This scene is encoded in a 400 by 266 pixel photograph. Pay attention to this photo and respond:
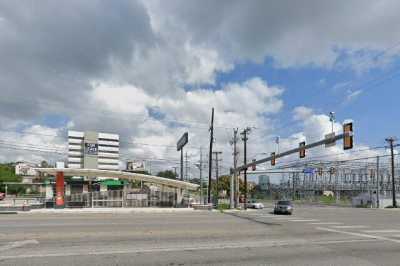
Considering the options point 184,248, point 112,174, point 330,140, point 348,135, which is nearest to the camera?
point 184,248

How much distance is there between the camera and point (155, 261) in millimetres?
10930

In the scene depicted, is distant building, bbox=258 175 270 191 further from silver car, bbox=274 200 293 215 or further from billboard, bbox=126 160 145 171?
silver car, bbox=274 200 293 215

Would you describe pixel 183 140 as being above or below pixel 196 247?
above

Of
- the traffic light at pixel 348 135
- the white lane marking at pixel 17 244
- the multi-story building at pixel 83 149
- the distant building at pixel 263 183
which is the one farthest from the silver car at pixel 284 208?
the distant building at pixel 263 183

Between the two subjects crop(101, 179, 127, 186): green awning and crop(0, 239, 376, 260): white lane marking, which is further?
crop(101, 179, 127, 186): green awning

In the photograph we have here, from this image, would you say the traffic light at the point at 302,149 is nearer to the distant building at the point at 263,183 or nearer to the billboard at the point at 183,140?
the billboard at the point at 183,140

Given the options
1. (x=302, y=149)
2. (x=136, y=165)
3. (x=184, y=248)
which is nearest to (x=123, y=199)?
(x=302, y=149)

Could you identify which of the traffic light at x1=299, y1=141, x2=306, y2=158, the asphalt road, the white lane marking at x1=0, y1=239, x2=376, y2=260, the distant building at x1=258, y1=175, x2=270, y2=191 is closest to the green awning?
the traffic light at x1=299, y1=141, x2=306, y2=158

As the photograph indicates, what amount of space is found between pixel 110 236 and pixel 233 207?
36.2m

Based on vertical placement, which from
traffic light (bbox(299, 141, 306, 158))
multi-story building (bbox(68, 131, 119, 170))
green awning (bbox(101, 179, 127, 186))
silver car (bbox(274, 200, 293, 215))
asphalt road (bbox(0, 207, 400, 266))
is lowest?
silver car (bbox(274, 200, 293, 215))

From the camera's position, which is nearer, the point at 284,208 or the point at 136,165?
the point at 284,208

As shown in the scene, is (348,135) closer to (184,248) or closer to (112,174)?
(184,248)

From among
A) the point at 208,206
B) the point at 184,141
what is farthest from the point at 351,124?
the point at 184,141

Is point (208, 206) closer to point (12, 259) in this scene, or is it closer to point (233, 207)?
point (233, 207)
